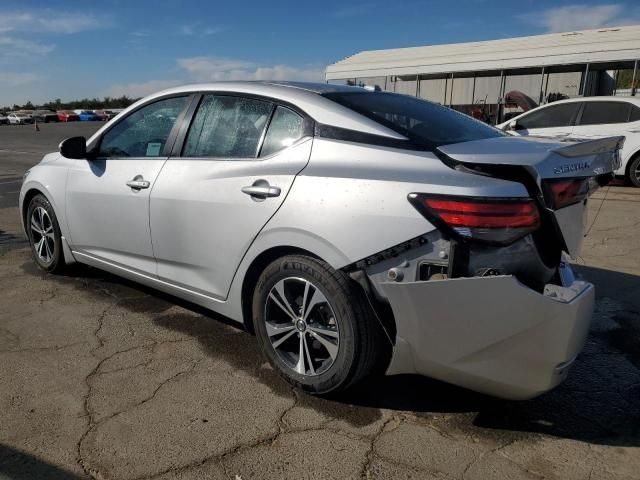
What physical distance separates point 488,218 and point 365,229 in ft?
1.75

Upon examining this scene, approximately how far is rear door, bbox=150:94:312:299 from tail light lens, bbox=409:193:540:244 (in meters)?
0.85

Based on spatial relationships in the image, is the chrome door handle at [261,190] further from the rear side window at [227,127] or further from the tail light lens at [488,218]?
the tail light lens at [488,218]

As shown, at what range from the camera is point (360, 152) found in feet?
8.43

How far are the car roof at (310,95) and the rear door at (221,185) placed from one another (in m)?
0.06

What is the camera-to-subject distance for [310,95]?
294 centimetres

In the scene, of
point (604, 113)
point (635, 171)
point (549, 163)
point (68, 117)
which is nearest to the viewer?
point (549, 163)

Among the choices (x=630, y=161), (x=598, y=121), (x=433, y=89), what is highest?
(x=433, y=89)

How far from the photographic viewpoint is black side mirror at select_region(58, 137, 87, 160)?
12.9 ft

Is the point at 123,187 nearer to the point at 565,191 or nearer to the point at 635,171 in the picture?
the point at 565,191

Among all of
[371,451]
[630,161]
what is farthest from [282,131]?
[630,161]

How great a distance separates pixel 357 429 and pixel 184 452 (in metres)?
0.80

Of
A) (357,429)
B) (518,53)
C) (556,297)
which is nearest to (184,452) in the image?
(357,429)

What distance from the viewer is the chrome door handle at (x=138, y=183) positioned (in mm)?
3461

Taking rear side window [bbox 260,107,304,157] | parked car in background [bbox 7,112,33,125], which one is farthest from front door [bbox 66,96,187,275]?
parked car in background [bbox 7,112,33,125]
